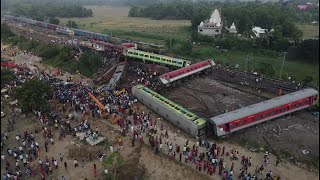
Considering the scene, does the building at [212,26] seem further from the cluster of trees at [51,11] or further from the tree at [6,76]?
the cluster of trees at [51,11]

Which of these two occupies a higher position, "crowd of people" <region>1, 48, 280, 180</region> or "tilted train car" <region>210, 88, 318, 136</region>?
"tilted train car" <region>210, 88, 318, 136</region>

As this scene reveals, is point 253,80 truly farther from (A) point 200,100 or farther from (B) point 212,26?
(B) point 212,26

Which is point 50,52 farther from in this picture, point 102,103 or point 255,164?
point 255,164

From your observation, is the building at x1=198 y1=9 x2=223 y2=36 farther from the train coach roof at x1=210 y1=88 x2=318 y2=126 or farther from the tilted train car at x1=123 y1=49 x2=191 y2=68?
the train coach roof at x1=210 y1=88 x2=318 y2=126

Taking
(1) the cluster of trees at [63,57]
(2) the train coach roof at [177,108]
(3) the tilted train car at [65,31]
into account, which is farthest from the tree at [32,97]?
(3) the tilted train car at [65,31]

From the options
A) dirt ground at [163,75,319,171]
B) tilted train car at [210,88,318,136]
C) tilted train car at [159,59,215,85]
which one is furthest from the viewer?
tilted train car at [159,59,215,85]

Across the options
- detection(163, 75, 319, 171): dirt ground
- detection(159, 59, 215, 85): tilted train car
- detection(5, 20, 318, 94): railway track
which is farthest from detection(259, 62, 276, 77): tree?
detection(159, 59, 215, 85): tilted train car
